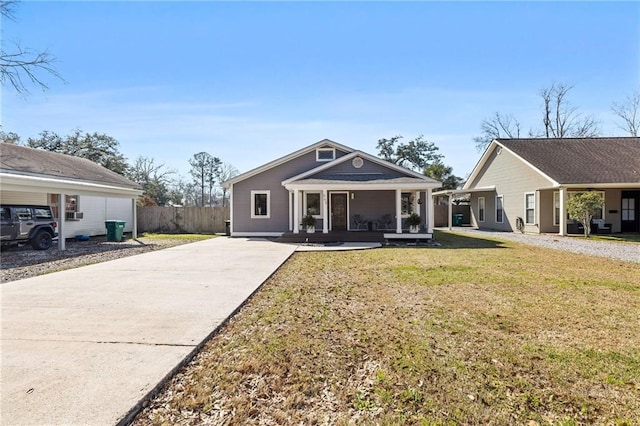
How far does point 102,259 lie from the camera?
10.5 meters

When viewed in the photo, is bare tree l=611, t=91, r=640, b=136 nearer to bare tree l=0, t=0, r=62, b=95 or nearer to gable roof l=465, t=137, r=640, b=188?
gable roof l=465, t=137, r=640, b=188

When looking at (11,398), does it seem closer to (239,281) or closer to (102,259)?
(239,281)

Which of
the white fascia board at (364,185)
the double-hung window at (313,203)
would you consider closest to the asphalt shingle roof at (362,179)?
the white fascia board at (364,185)

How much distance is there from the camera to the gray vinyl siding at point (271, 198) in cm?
1720

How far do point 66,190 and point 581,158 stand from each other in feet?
81.8

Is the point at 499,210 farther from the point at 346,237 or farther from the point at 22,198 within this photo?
the point at 22,198

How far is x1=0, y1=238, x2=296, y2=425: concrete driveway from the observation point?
104 inches

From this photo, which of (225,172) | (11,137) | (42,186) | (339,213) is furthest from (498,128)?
(11,137)

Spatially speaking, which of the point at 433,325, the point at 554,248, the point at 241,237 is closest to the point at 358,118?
the point at 241,237

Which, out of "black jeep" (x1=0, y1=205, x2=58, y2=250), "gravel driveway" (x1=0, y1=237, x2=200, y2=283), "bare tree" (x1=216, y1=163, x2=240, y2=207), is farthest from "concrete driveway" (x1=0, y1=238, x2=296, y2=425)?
"bare tree" (x1=216, y1=163, x2=240, y2=207)

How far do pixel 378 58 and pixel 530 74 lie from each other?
10265 millimetres

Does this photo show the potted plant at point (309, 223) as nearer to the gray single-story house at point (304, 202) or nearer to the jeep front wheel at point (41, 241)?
the gray single-story house at point (304, 202)

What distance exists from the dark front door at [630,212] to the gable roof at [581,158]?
135 centimetres

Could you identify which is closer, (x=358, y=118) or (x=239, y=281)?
(x=239, y=281)
